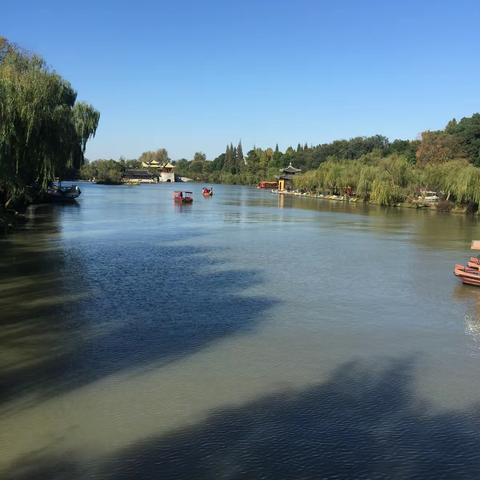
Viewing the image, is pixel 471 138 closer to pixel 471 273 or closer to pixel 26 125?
pixel 471 273

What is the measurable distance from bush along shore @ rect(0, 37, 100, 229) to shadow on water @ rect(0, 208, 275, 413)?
3.94 m

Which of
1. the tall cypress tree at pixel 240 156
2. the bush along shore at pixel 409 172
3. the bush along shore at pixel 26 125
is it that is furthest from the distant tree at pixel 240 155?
the bush along shore at pixel 26 125

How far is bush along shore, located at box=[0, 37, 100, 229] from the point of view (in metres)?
18.3

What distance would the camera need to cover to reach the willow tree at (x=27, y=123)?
719 inches

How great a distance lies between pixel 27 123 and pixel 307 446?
59.6ft

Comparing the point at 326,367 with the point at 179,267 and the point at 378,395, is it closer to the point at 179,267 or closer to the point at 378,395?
the point at 378,395

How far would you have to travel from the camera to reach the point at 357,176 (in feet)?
199

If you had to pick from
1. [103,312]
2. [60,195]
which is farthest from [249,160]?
[103,312]

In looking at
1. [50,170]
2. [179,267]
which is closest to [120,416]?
[179,267]

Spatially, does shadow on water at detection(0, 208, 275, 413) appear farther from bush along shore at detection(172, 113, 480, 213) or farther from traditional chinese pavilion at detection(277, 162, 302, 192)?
traditional chinese pavilion at detection(277, 162, 302, 192)

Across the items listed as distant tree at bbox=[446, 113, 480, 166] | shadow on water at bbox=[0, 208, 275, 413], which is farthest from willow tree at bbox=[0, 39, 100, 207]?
distant tree at bbox=[446, 113, 480, 166]

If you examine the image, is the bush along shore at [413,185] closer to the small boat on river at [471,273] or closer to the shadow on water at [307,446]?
the small boat on river at [471,273]

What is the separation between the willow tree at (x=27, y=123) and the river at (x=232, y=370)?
4591 millimetres

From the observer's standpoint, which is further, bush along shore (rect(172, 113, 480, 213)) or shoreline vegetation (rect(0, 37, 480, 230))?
bush along shore (rect(172, 113, 480, 213))
